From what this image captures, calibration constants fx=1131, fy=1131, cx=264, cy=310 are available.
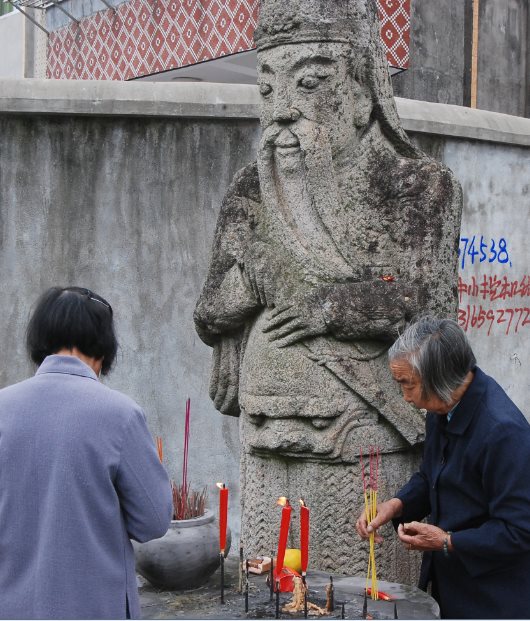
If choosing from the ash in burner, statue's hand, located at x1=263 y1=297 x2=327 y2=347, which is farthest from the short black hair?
statue's hand, located at x1=263 y1=297 x2=327 y2=347

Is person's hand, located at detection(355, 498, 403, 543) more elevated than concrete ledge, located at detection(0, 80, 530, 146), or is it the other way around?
concrete ledge, located at detection(0, 80, 530, 146)

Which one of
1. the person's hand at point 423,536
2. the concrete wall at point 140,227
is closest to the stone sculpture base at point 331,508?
the person's hand at point 423,536

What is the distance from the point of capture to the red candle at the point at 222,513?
134 inches

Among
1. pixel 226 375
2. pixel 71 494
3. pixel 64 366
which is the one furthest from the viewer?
pixel 226 375

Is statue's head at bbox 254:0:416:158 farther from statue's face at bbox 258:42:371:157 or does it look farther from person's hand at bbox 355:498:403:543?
person's hand at bbox 355:498:403:543

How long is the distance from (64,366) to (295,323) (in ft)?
4.94

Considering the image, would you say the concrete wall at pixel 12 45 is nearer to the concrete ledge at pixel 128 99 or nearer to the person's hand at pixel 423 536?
the concrete ledge at pixel 128 99

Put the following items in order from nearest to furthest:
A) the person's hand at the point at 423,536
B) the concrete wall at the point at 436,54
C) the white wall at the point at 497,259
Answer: the person's hand at the point at 423,536 → the white wall at the point at 497,259 → the concrete wall at the point at 436,54

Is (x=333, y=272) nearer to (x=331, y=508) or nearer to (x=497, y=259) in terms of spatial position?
(x=331, y=508)

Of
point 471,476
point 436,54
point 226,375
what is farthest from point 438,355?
point 436,54

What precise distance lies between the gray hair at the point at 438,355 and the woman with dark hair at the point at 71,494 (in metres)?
0.92

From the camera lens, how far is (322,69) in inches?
162

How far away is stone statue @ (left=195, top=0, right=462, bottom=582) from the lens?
13.5 feet

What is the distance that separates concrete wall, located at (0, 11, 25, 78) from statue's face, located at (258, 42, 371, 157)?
34.9ft
